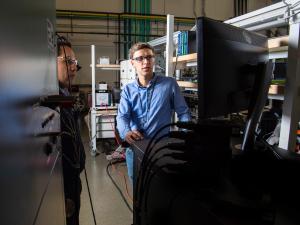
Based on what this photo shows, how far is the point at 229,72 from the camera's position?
0.77m

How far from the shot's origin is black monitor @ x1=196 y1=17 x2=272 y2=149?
672mm

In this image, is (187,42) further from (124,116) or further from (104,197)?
(104,197)

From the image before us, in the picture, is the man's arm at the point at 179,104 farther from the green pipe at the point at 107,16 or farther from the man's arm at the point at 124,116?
the green pipe at the point at 107,16

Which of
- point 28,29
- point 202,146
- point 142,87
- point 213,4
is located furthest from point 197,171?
point 213,4

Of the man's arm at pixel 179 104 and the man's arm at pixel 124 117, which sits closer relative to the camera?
the man's arm at pixel 124 117

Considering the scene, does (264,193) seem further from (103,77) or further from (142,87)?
(103,77)

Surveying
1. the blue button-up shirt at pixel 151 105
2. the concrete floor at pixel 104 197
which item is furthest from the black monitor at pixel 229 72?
the concrete floor at pixel 104 197

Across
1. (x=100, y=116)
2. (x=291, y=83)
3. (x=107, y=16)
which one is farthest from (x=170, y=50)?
(x=107, y=16)

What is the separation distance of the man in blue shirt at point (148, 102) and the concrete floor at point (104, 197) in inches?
21.0

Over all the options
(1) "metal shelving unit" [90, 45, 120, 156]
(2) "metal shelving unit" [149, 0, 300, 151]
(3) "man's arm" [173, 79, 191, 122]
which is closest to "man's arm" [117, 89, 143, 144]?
(3) "man's arm" [173, 79, 191, 122]

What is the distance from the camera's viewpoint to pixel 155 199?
2.55 ft

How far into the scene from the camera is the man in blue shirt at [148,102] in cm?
204

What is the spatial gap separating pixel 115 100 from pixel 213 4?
4007mm

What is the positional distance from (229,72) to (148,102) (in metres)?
1.31
